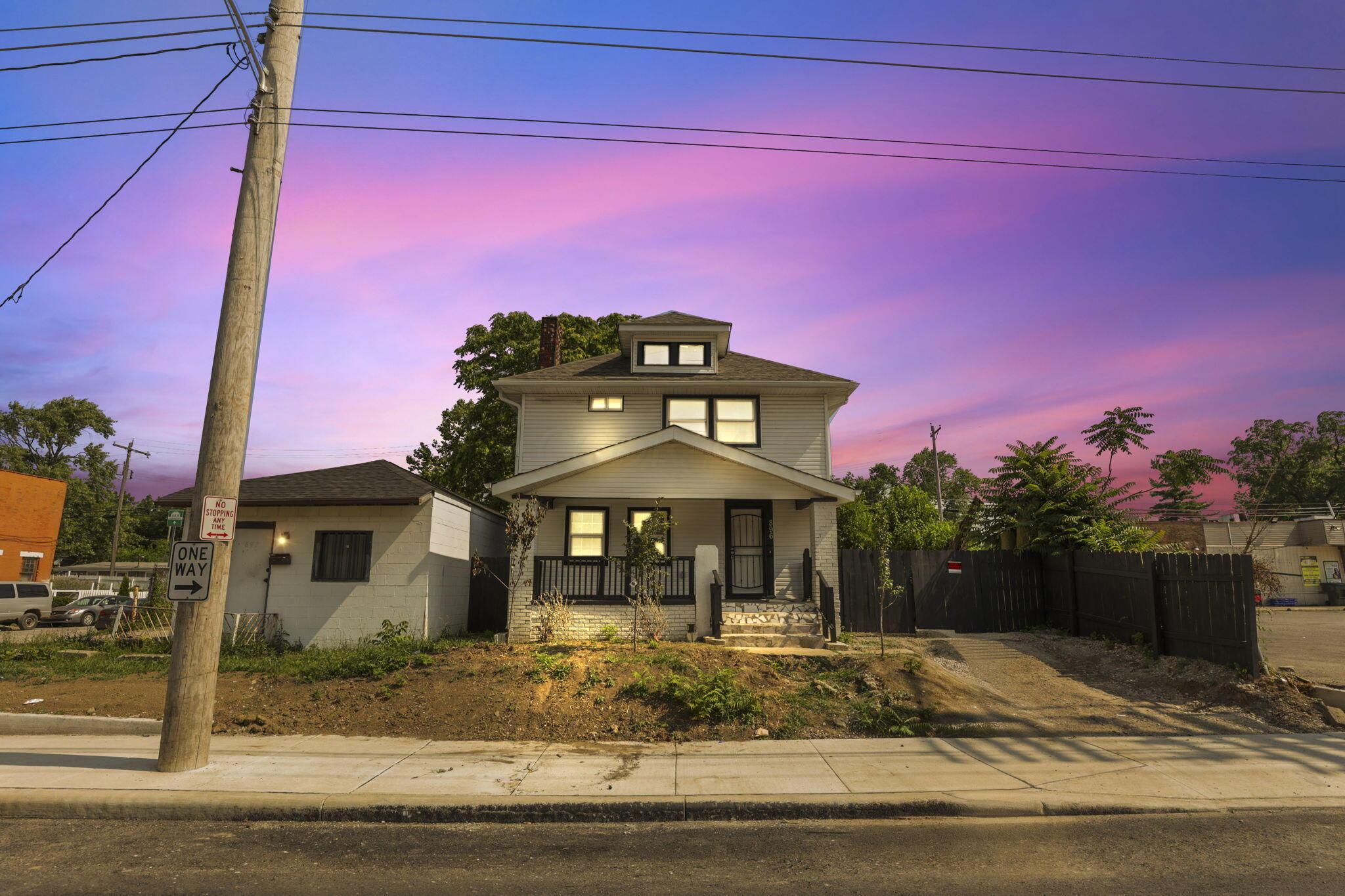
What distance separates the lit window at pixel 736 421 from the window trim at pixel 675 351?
135 centimetres

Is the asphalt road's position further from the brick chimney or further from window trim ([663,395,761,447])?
the brick chimney

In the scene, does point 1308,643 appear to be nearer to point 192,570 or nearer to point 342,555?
point 192,570

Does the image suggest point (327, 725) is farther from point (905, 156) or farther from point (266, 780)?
point (905, 156)

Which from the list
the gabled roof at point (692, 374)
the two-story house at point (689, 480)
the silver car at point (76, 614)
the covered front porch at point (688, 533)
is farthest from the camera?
the silver car at point (76, 614)

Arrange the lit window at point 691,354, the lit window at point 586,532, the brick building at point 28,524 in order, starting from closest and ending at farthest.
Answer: the lit window at point 586,532
the lit window at point 691,354
the brick building at point 28,524

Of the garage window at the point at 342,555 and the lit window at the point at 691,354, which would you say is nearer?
the garage window at the point at 342,555

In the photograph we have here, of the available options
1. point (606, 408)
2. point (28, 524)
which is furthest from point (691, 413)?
point (28, 524)

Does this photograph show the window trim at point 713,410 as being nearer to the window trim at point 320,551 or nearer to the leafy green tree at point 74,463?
the window trim at point 320,551

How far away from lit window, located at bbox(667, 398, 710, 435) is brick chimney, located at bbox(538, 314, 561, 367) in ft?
16.8

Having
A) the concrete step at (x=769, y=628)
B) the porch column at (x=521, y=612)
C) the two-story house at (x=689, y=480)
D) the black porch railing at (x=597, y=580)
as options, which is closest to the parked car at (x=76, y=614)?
the two-story house at (x=689, y=480)

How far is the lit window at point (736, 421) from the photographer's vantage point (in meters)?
19.5

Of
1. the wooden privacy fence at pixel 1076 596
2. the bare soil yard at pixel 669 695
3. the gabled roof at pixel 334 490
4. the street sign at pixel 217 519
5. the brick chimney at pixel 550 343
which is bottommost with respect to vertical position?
the bare soil yard at pixel 669 695

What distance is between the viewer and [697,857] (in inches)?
214

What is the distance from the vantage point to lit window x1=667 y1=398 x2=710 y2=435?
64.3 ft
